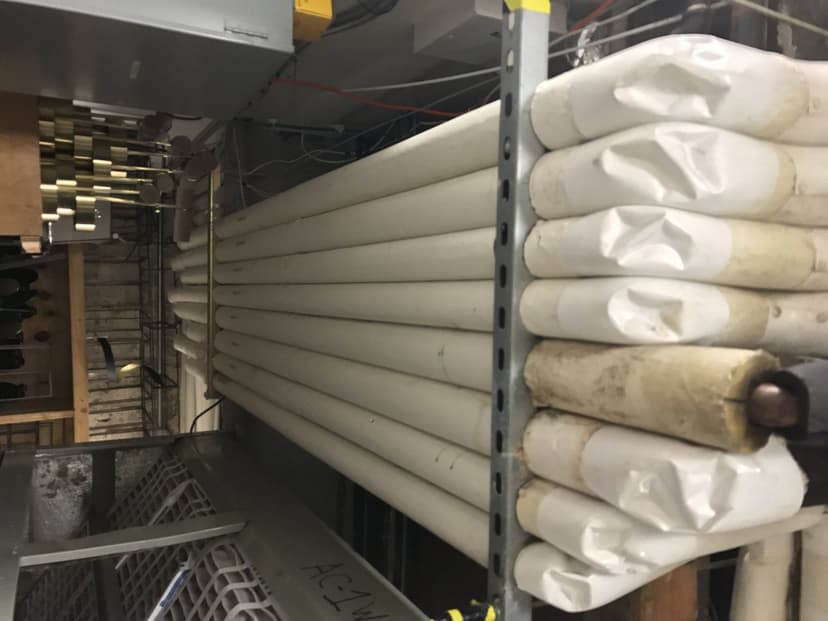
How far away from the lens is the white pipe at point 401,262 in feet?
2.63

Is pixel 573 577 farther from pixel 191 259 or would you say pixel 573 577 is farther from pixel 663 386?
pixel 191 259

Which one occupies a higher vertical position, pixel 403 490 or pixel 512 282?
pixel 512 282

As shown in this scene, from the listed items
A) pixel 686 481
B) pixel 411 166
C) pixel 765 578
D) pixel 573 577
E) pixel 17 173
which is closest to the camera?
pixel 686 481

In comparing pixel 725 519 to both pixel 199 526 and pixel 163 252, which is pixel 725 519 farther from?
pixel 163 252

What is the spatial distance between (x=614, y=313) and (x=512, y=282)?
0.49 feet

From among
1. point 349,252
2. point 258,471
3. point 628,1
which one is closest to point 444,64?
point 628,1

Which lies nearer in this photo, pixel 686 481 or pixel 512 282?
pixel 686 481

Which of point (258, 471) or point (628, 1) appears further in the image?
point (258, 471)

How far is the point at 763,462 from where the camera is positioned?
544mm

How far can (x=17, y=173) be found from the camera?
122 cm

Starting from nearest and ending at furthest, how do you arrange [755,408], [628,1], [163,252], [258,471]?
[755,408] → [628,1] → [258,471] → [163,252]

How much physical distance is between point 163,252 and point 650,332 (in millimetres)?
4613

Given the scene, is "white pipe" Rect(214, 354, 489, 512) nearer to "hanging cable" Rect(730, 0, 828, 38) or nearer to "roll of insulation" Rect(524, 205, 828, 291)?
"roll of insulation" Rect(524, 205, 828, 291)

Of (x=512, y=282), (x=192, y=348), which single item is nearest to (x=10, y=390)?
(x=192, y=348)
